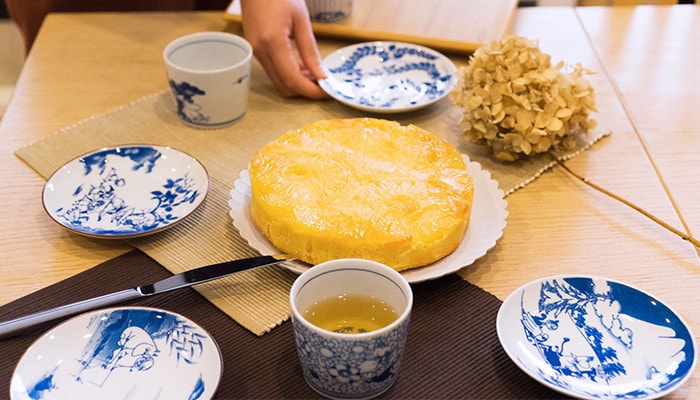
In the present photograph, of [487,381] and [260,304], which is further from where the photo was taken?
[260,304]

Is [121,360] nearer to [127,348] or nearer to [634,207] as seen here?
[127,348]

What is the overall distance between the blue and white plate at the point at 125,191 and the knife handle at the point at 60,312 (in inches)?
6.0

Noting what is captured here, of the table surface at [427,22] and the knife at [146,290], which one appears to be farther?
the table surface at [427,22]

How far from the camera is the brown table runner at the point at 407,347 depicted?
0.96 meters

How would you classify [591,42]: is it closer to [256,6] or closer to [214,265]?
[256,6]

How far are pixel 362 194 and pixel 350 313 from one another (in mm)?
243

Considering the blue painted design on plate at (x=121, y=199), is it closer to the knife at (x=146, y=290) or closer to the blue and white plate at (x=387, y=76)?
the knife at (x=146, y=290)

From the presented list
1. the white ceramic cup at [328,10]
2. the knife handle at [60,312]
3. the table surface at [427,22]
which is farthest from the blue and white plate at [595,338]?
the white ceramic cup at [328,10]

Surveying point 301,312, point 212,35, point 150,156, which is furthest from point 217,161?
point 301,312

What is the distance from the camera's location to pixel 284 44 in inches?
65.4

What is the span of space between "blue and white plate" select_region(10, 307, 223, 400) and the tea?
14 centimetres

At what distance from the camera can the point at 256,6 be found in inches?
67.5

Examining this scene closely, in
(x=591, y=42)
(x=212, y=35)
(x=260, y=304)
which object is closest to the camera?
(x=260, y=304)

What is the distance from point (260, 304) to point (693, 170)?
0.87 m
